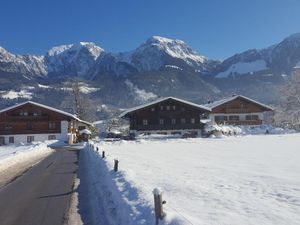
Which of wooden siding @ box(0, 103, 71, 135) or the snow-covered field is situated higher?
wooden siding @ box(0, 103, 71, 135)

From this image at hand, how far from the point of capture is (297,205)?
1086cm

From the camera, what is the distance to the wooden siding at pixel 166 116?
78438mm

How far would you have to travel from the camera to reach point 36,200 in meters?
14.8

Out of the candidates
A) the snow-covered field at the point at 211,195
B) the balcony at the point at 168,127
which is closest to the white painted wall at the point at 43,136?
the balcony at the point at 168,127

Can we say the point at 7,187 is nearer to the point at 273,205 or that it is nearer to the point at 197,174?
the point at 197,174

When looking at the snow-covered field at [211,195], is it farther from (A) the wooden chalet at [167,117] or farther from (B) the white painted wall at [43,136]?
(B) the white painted wall at [43,136]

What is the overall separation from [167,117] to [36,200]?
65151 mm

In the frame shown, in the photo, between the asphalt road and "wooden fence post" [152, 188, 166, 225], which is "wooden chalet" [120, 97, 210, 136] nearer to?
the asphalt road

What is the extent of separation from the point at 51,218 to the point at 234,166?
35.8 ft

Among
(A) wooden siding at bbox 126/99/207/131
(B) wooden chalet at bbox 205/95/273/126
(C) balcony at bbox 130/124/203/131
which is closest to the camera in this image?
(C) balcony at bbox 130/124/203/131

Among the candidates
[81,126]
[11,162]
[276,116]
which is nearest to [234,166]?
[11,162]

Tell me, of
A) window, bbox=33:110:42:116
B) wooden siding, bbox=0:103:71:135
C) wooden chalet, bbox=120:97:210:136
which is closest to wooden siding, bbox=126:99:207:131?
wooden chalet, bbox=120:97:210:136

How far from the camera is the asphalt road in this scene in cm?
1202

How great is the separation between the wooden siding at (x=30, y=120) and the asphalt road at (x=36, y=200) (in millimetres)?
60187
